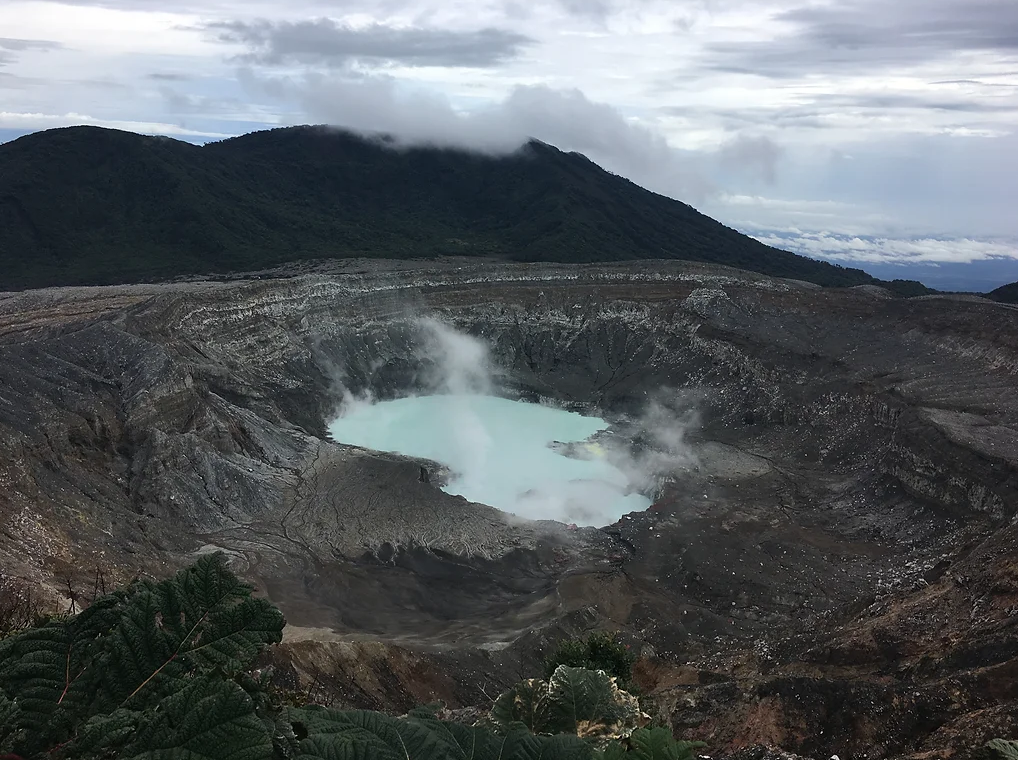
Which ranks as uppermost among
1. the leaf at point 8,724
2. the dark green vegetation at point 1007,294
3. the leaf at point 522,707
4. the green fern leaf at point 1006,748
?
the dark green vegetation at point 1007,294

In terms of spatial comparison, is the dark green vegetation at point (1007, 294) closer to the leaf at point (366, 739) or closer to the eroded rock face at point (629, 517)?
the eroded rock face at point (629, 517)

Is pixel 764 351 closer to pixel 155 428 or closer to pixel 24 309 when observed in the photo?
pixel 155 428

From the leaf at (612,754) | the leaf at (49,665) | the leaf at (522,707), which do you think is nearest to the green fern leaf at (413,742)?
the leaf at (612,754)

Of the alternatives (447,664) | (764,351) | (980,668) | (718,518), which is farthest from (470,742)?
(764,351)

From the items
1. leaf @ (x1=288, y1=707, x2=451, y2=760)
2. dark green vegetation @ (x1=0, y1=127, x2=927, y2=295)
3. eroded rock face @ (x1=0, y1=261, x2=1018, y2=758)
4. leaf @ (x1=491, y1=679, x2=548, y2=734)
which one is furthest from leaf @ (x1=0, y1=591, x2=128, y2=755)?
dark green vegetation @ (x1=0, y1=127, x2=927, y2=295)

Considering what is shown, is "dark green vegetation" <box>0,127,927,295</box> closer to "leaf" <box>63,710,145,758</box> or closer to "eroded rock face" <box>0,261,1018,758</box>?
"eroded rock face" <box>0,261,1018,758</box>
